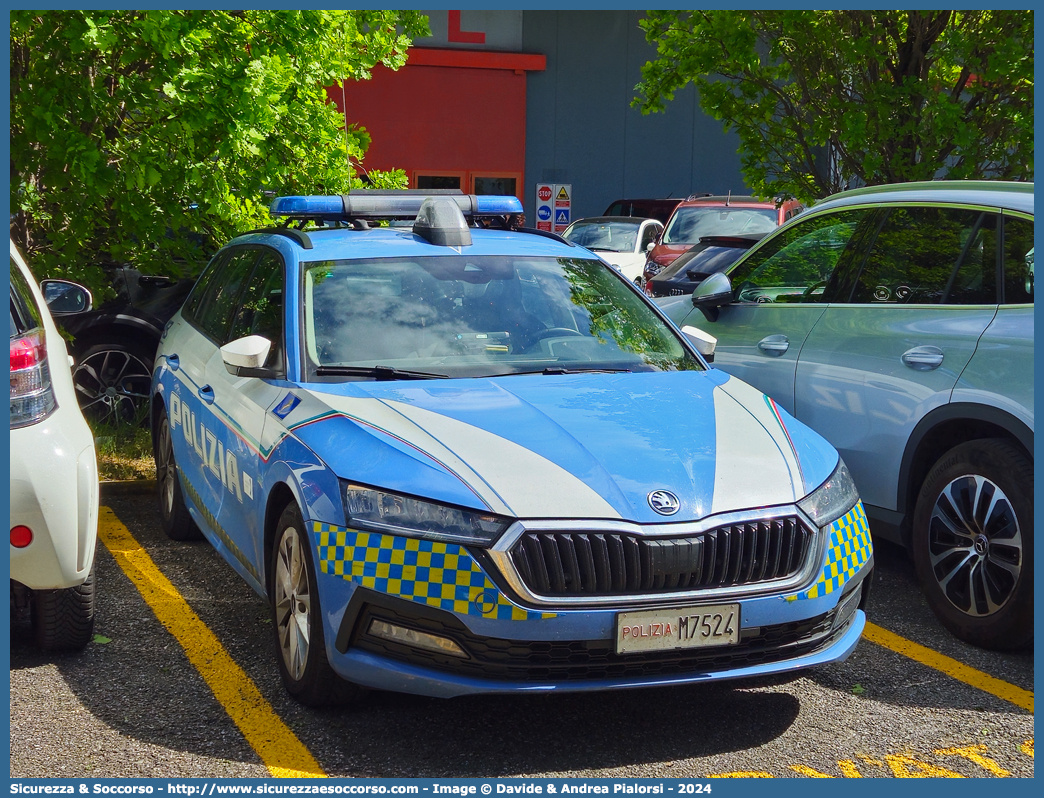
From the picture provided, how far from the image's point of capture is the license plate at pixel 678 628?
3.34 metres

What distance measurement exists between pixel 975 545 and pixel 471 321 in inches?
82.6

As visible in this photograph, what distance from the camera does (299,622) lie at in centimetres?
380

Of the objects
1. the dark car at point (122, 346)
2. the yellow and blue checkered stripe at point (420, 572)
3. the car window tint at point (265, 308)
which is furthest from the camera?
the dark car at point (122, 346)

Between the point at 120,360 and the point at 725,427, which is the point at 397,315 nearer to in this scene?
the point at 725,427

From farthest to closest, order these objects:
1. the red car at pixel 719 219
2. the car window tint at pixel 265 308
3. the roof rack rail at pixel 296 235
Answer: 1. the red car at pixel 719 219
2. the roof rack rail at pixel 296 235
3. the car window tint at pixel 265 308

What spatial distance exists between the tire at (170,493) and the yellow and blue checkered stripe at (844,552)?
3.20 meters

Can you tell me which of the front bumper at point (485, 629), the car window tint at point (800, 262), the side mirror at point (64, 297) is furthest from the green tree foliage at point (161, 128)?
the front bumper at point (485, 629)

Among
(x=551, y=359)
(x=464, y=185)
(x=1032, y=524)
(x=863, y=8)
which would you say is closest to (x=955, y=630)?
(x=1032, y=524)

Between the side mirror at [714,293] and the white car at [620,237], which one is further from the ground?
the side mirror at [714,293]

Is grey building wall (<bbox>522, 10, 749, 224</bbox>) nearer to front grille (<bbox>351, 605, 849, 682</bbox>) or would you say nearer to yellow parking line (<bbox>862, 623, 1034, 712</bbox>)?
yellow parking line (<bbox>862, 623, 1034, 712</bbox>)

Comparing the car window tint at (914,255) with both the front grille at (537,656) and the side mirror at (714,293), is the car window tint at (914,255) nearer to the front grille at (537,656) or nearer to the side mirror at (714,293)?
the side mirror at (714,293)

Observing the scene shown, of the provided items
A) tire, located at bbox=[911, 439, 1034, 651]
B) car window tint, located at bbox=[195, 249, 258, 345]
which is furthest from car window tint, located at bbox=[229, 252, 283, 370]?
tire, located at bbox=[911, 439, 1034, 651]

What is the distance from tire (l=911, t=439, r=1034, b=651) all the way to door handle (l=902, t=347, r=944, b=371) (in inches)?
14.9

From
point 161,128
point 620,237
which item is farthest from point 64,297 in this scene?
point 620,237
